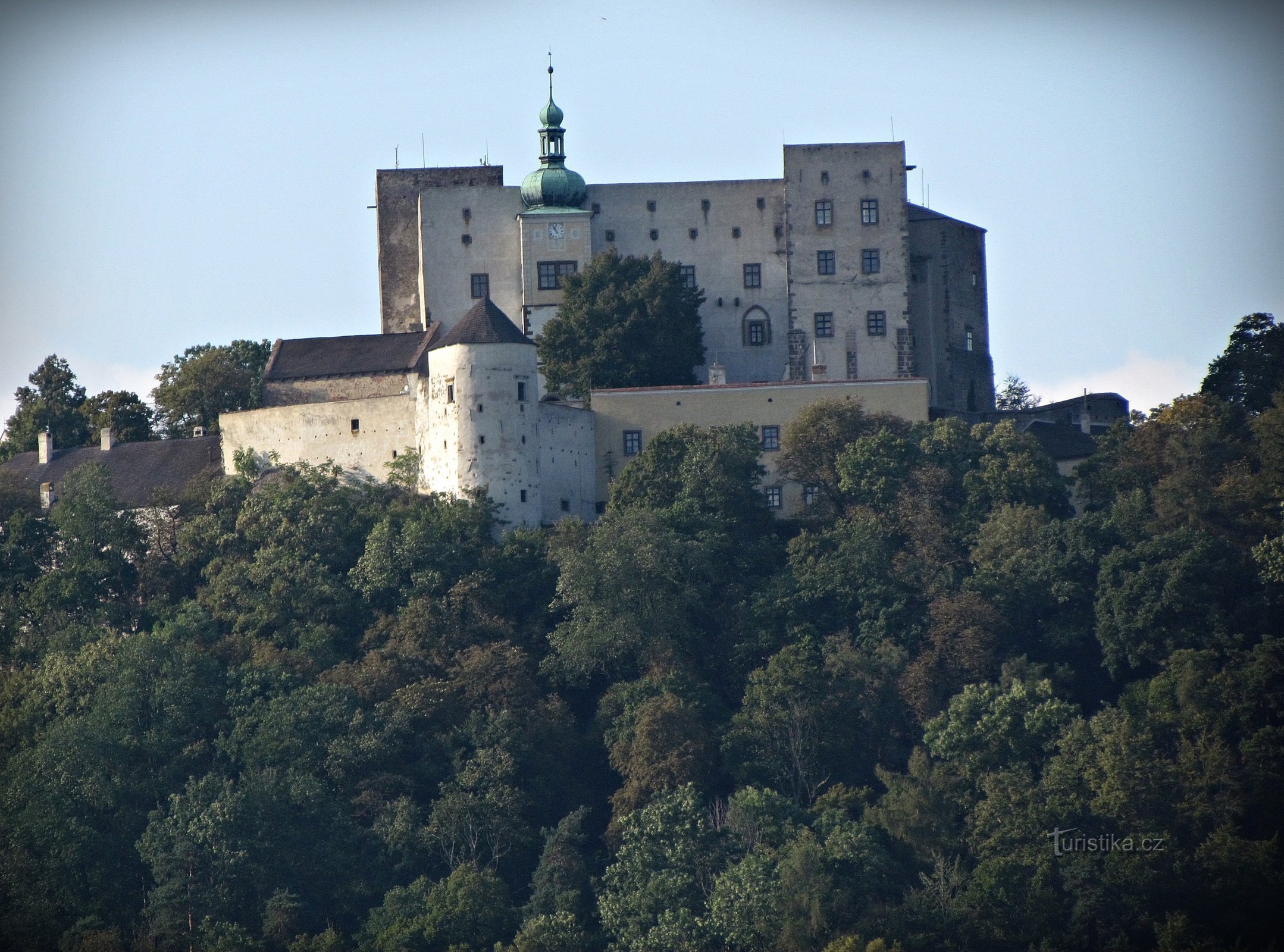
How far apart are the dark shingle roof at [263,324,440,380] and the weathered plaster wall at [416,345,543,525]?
15.6 ft

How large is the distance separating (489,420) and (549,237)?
33.3 ft

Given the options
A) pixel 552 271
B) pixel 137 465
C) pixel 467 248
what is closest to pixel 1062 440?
pixel 552 271

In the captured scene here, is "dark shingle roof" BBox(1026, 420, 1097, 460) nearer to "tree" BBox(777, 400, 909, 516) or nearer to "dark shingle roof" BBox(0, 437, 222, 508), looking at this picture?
"tree" BBox(777, 400, 909, 516)

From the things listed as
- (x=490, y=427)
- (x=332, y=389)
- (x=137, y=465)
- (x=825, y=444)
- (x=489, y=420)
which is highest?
(x=332, y=389)

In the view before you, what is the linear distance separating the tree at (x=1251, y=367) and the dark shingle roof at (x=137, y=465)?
25151 millimetres

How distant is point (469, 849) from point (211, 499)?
13.6 meters

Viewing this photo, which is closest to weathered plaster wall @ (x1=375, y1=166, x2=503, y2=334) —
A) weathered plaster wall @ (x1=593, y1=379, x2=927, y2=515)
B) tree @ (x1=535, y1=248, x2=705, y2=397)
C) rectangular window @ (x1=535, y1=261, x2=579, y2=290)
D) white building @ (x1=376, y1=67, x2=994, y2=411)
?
white building @ (x1=376, y1=67, x2=994, y2=411)

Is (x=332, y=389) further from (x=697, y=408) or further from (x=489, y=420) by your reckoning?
(x=697, y=408)

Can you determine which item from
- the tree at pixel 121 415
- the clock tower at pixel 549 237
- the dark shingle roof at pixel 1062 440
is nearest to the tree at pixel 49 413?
the tree at pixel 121 415

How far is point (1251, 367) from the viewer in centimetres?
7150

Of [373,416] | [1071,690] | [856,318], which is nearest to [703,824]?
[1071,690]

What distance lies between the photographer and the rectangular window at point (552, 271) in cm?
7550

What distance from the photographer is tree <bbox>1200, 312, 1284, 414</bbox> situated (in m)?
71.1

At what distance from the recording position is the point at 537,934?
185 ft
